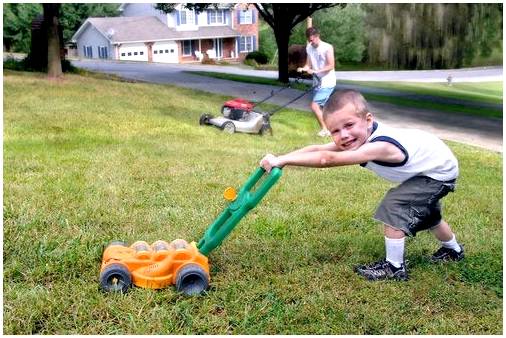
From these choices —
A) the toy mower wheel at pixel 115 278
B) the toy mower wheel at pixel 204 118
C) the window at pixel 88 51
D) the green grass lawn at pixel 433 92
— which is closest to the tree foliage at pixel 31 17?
the window at pixel 88 51

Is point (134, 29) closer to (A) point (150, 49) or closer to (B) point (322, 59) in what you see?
(A) point (150, 49)

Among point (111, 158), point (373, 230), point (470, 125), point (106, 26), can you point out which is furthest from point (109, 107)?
point (470, 125)

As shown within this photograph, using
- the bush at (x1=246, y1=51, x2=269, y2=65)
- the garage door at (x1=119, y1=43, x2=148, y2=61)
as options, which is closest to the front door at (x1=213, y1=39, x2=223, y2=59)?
the bush at (x1=246, y1=51, x2=269, y2=65)

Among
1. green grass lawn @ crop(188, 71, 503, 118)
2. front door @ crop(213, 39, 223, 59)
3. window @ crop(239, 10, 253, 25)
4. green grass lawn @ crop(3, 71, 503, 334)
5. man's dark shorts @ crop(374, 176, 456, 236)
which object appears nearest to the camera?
green grass lawn @ crop(3, 71, 503, 334)

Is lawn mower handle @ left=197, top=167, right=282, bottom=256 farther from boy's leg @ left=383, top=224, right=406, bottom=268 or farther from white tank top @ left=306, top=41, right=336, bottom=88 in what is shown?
white tank top @ left=306, top=41, right=336, bottom=88

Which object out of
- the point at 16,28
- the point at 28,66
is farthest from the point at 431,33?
the point at 16,28

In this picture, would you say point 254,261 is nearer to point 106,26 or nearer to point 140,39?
point 140,39

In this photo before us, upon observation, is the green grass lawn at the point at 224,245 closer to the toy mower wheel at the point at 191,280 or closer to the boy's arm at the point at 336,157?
the toy mower wheel at the point at 191,280

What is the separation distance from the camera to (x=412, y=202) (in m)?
2.99

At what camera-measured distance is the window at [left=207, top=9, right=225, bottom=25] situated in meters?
17.6

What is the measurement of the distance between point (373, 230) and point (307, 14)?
635 inches

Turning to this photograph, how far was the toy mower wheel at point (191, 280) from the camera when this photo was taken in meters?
2.77

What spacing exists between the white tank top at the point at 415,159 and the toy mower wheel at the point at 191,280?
0.93m

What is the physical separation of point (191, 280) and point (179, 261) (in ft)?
0.40
